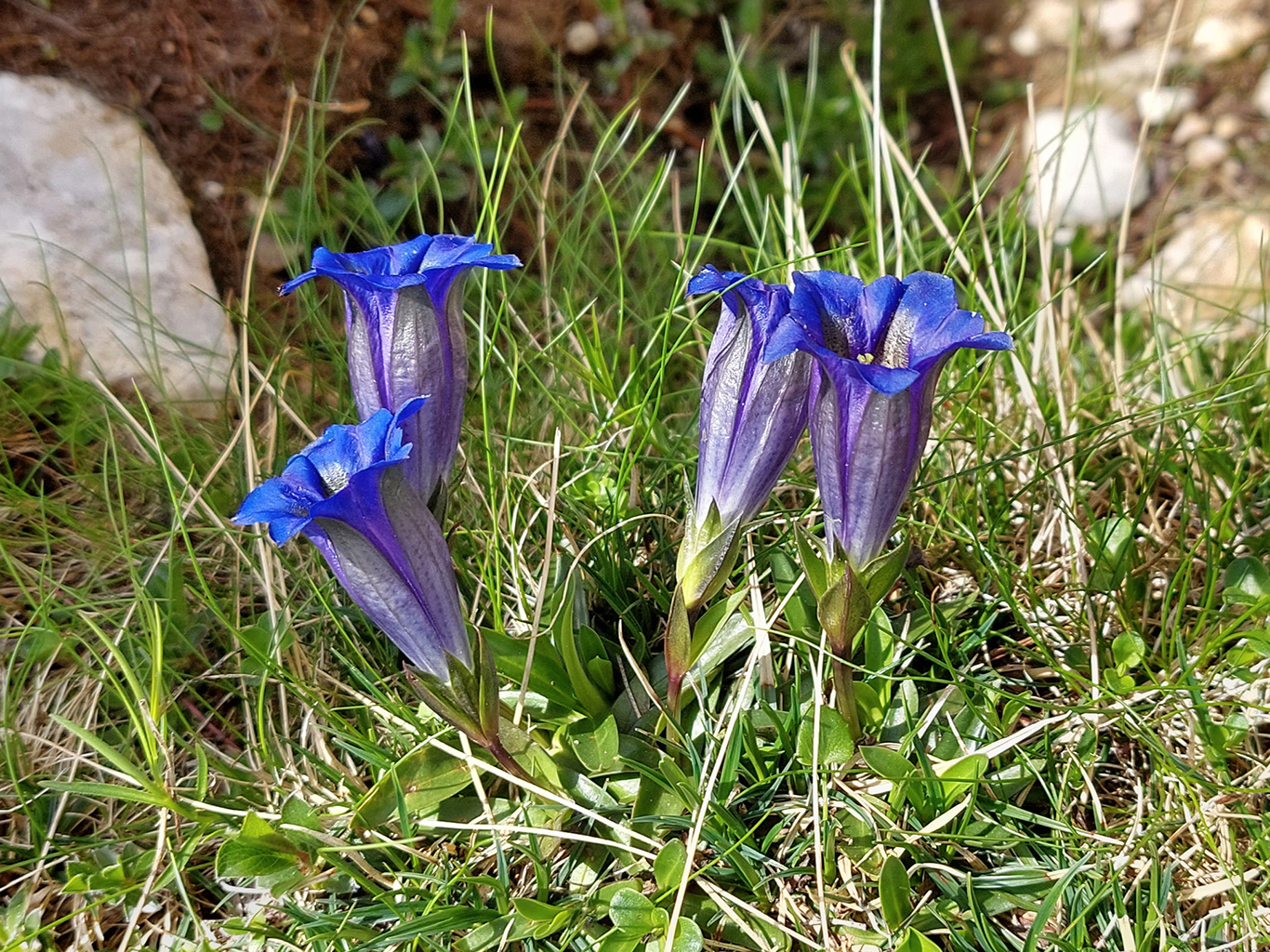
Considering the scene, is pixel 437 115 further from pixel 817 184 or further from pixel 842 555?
pixel 842 555

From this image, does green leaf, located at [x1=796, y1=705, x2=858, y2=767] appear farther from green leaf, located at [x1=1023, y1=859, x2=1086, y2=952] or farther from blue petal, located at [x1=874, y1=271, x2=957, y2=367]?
blue petal, located at [x1=874, y1=271, x2=957, y2=367]

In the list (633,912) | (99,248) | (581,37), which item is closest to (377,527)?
(633,912)

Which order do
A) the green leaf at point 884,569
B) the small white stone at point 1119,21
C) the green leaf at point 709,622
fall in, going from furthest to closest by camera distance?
the small white stone at point 1119,21, the green leaf at point 709,622, the green leaf at point 884,569

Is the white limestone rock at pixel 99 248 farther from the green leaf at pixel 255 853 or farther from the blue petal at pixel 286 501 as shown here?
the blue petal at pixel 286 501

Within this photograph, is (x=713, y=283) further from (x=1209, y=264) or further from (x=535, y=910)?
(x=1209, y=264)

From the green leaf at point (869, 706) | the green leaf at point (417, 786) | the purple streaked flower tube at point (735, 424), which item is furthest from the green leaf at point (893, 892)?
the green leaf at point (417, 786)

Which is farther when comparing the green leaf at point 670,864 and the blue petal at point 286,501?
the green leaf at point 670,864
